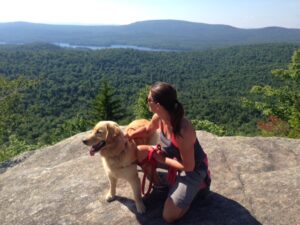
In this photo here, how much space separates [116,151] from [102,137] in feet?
0.88

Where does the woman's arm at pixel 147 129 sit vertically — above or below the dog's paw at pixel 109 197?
above

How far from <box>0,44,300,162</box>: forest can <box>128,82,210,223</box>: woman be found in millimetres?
16237

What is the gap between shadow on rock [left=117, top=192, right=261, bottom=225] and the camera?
5.23 m

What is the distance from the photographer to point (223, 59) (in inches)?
6378

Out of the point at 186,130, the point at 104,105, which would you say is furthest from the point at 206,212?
the point at 104,105

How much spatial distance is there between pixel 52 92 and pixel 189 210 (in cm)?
8333

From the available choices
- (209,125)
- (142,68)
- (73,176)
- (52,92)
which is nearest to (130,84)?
(52,92)

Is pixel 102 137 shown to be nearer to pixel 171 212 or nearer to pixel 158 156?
pixel 158 156

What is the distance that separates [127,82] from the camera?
375 ft

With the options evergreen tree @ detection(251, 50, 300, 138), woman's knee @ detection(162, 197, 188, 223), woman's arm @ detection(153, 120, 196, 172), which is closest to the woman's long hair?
woman's arm @ detection(153, 120, 196, 172)

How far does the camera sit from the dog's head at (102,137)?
4.97 m

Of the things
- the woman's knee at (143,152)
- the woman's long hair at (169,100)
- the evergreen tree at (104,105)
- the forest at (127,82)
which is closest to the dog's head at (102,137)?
the woman's knee at (143,152)

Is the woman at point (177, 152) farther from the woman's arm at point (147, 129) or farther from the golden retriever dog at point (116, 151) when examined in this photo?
the woman's arm at point (147, 129)

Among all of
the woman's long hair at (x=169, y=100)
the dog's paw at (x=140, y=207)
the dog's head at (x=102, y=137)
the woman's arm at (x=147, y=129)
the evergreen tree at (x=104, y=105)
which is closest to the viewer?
the woman's long hair at (x=169, y=100)
